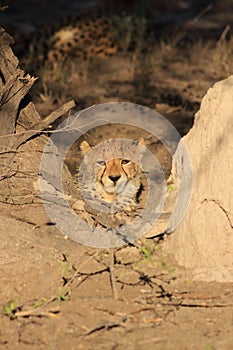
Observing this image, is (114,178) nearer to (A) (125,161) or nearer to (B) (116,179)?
(B) (116,179)

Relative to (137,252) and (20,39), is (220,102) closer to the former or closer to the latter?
(137,252)

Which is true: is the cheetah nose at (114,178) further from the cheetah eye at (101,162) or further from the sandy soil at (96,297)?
the sandy soil at (96,297)

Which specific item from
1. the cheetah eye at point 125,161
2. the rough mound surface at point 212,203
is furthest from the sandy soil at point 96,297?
the cheetah eye at point 125,161

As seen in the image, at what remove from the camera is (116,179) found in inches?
199

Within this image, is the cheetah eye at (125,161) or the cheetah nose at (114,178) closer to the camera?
the cheetah nose at (114,178)

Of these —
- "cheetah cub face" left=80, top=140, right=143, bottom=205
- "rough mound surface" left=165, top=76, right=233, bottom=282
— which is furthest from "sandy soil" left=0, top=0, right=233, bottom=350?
"cheetah cub face" left=80, top=140, right=143, bottom=205

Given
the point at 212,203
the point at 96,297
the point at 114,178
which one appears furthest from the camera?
the point at 114,178

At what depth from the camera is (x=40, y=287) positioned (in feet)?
13.6

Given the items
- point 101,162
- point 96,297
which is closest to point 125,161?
point 101,162

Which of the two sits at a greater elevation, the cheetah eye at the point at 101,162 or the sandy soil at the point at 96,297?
the cheetah eye at the point at 101,162

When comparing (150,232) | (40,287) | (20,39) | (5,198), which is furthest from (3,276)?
(20,39)

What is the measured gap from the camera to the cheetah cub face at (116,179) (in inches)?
198

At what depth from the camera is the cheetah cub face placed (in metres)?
5.03

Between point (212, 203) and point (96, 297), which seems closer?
point (96, 297)
